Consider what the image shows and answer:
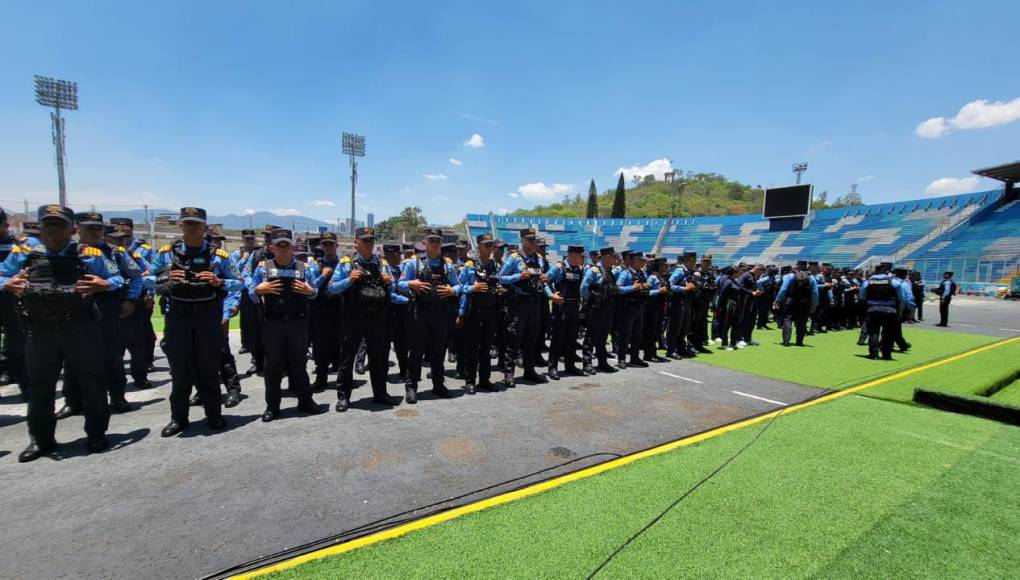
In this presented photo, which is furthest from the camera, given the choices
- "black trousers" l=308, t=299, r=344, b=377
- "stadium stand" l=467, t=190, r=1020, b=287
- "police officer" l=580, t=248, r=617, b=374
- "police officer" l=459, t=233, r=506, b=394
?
"stadium stand" l=467, t=190, r=1020, b=287

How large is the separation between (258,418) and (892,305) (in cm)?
1045

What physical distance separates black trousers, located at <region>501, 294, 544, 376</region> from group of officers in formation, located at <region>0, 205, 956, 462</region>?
2 centimetres

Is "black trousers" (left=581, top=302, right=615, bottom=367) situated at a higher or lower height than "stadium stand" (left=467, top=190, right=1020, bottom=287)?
lower

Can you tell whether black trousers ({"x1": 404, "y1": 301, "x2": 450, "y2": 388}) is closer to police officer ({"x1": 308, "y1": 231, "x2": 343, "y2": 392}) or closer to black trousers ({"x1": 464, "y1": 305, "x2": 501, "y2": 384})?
black trousers ({"x1": 464, "y1": 305, "x2": 501, "y2": 384})

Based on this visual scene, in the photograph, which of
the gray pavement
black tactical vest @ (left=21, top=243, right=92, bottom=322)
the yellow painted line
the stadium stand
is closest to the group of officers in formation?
black tactical vest @ (left=21, top=243, right=92, bottom=322)

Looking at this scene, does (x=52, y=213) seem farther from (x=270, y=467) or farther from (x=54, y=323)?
(x=270, y=467)

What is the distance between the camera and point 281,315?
13.9ft

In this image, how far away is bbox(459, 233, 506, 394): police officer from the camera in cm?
533

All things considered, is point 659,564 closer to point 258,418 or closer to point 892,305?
point 258,418

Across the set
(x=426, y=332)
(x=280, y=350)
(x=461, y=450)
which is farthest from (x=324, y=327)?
(x=461, y=450)

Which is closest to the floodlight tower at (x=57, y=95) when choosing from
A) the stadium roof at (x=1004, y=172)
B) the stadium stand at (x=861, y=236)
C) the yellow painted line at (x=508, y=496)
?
the stadium stand at (x=861, y=236)

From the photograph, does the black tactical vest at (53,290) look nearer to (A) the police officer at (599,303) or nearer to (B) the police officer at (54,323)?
(B) the police officer at (54,323)

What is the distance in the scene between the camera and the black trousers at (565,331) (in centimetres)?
633

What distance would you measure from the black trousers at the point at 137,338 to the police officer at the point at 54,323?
5.00 feet
